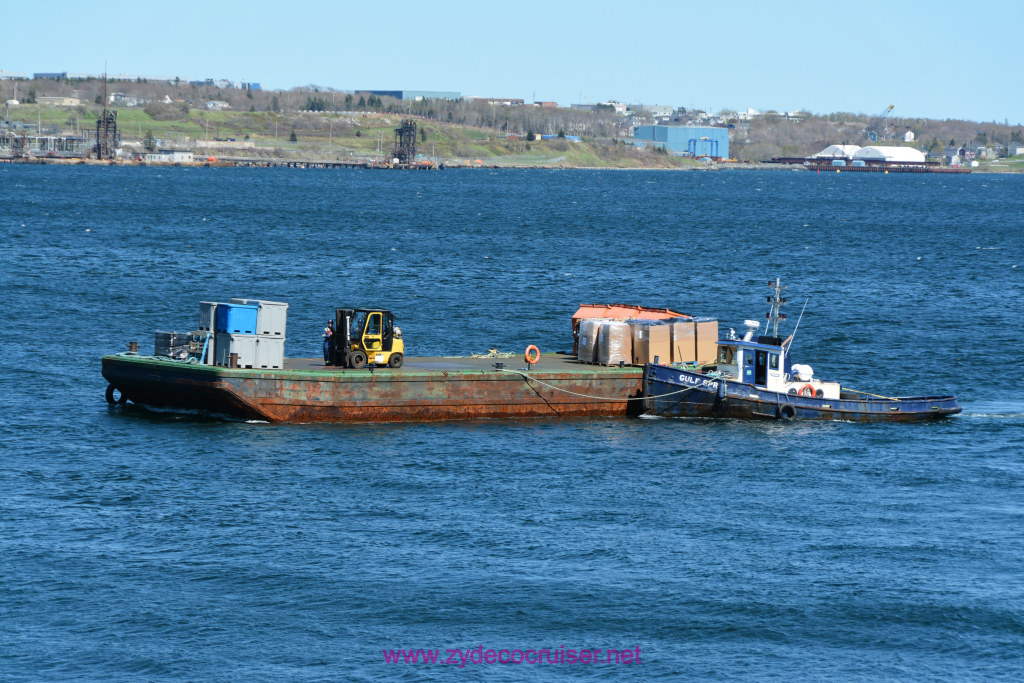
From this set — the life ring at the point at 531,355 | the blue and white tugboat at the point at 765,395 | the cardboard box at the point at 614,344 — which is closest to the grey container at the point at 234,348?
the life ring at the point at 531,355

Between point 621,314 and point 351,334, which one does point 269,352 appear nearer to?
point 351,334

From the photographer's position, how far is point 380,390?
45125 mm

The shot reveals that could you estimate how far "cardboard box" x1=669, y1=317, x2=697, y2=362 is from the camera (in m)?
49.2

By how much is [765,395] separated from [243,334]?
753 inches

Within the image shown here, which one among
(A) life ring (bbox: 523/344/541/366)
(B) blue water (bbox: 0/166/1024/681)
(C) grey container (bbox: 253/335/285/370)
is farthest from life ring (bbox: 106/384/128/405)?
(A) life ring (bbox: 523/344/541/366)

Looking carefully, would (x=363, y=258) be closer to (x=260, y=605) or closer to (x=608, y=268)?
(x=608, y=268)

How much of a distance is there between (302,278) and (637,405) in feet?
149

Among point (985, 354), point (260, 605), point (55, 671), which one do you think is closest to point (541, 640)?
point (260, 605)

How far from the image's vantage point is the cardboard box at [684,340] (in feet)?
161

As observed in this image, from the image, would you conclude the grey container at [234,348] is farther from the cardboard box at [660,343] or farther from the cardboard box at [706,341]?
the cardboard box at [706,341]

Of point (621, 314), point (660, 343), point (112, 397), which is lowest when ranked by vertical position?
point (112, 397)

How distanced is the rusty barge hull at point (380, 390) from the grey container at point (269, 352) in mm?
472

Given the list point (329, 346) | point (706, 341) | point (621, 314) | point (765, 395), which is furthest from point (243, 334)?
point (765, 395)

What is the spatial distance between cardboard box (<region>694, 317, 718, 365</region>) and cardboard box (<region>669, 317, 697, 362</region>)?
0.18m
